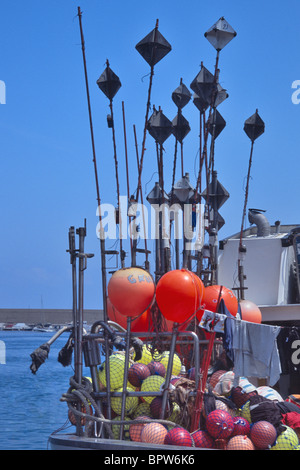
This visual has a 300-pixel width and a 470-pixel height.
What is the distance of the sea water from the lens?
22453 mm

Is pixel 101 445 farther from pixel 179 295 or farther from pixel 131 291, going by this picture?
pixel 179 295

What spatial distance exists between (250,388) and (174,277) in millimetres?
2095

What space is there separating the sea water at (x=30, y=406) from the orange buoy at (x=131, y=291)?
2.04 metres

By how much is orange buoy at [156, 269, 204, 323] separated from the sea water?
237 cm

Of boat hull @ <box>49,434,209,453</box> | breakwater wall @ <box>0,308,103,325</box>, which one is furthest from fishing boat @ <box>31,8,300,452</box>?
breakwater wall @ <box>0,308,103,325</box>

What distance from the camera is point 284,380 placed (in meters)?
14.2

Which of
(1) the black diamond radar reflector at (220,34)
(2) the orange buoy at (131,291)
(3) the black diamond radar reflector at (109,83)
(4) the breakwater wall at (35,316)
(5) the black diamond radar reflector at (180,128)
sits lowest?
(4) the breakwater wall at (35,316)

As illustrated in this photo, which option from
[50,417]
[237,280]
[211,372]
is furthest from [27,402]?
[211,372]

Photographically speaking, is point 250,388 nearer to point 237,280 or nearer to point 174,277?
point 174,277

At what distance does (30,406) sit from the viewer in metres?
31.5

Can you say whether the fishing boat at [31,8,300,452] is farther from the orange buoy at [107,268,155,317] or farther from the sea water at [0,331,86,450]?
the sea water at [0,331,86,450]

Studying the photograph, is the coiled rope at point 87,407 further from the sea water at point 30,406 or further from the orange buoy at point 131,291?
the orange buoy at point 131,291

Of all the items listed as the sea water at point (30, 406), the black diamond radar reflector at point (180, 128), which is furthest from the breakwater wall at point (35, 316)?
the black diamond radar reflector at point (180, 128)

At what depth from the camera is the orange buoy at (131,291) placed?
9711mm
